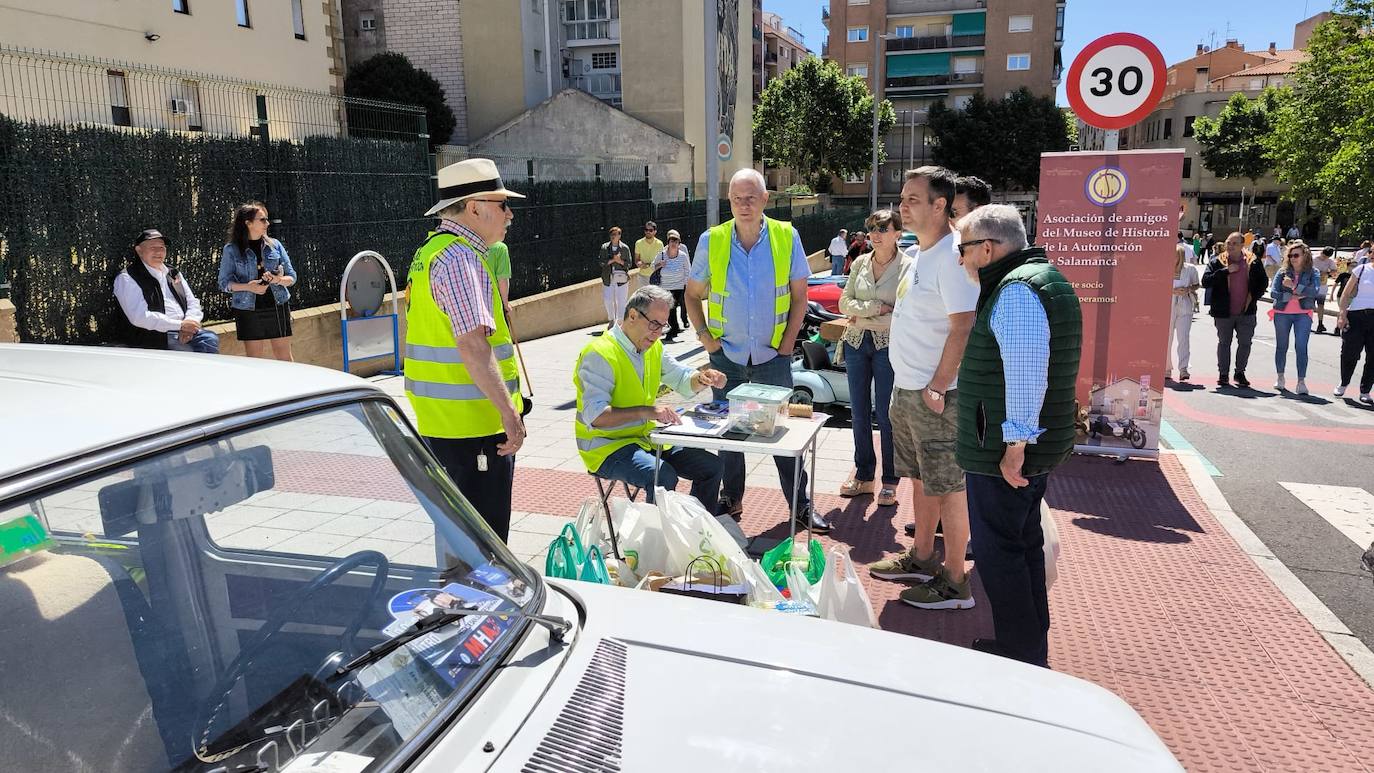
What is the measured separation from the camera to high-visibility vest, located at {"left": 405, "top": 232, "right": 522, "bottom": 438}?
3.70 m

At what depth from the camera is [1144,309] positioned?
731 centimetres

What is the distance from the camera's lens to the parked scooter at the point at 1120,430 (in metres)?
7.43

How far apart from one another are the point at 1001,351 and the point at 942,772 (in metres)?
2.17

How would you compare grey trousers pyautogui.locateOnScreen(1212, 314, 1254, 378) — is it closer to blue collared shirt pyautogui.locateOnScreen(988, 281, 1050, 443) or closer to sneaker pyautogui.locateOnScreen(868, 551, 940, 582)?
sneaker pyautogui.locateOnScreen(868, 551, 940, 582)

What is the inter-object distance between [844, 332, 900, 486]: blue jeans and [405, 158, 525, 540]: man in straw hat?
2.86m

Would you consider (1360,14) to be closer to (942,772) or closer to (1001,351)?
(1001,351)

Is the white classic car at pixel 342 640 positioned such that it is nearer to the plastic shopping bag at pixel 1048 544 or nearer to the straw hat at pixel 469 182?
the straw hat at pixel 469 182

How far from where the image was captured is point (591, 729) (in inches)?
66.6

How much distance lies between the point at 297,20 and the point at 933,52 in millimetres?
56235

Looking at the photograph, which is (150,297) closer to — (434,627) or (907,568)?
(907,568)

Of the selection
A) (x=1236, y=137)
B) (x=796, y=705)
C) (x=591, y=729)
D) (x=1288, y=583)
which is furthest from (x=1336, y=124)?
(x=591, y=729)

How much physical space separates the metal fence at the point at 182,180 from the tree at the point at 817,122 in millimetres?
47121

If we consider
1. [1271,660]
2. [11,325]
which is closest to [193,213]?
[11,325]

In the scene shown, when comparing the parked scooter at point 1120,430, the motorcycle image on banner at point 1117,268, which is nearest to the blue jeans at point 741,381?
the motorcycle image on banner at point 1117,268
